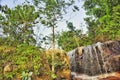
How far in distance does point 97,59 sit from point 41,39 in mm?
5102

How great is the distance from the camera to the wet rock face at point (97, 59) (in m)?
22.0

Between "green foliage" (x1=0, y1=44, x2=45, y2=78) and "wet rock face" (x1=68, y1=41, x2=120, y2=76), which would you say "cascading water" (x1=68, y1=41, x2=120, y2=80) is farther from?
"green foliage" (x1=0, y1=44, x2=45, y2=78)

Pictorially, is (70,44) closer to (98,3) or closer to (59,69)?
(98,3)

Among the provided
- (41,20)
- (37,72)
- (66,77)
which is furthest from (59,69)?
(41,20)

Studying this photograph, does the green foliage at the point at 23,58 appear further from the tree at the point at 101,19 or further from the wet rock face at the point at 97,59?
the tree at the point at 101,19

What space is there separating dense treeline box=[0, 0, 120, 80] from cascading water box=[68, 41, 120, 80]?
3.36 feet

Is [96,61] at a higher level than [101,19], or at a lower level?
lower

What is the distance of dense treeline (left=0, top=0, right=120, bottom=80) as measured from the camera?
21125 mm

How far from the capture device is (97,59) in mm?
23375

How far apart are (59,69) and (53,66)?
2333 millimetres

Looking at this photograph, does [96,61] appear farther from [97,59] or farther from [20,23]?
[20,23]

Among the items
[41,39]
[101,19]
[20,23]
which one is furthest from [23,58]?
[101,19]

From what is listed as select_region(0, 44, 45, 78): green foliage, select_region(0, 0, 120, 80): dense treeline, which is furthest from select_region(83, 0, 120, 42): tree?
select_region(0, 44, 45, 78): green foliage

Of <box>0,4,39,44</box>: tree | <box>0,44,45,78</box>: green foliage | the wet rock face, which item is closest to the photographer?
<box>0,44,45,78</box>: green foliage
